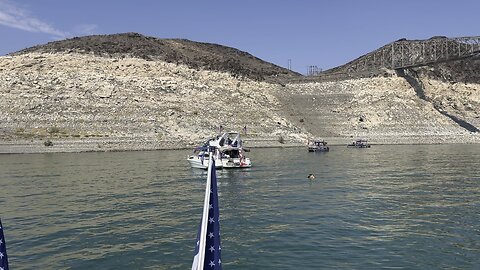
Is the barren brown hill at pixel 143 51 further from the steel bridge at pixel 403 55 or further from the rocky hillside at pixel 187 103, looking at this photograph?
the steel bridge at pixel 403 55

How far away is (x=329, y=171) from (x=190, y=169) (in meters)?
14.1

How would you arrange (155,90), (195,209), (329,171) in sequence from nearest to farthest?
(195,209) → (329,171) → (155,90)

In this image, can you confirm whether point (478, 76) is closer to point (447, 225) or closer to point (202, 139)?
point (202, 139)

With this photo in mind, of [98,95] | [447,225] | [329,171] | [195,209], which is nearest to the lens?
[447,225]

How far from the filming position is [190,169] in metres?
46.4

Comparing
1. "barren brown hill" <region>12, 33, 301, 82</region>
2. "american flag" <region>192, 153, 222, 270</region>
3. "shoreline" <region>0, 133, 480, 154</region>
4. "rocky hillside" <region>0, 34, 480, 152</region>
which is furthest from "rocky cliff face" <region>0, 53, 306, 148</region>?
"american flag" <region>192, 153, 222, 270</region>

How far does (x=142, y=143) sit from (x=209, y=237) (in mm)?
72400

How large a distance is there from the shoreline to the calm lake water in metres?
31.5

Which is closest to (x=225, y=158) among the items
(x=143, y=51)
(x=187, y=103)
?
(x=187, y=103)

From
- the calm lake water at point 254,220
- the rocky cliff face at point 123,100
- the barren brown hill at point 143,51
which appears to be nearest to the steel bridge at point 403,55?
the barren brown hill at point 143,51

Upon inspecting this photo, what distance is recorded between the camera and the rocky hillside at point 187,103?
79.1 meters

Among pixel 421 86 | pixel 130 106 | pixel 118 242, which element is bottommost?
pixel 118 242

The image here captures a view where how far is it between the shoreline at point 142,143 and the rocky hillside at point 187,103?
22 centimetres

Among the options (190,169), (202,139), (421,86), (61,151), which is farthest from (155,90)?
(421,86)
